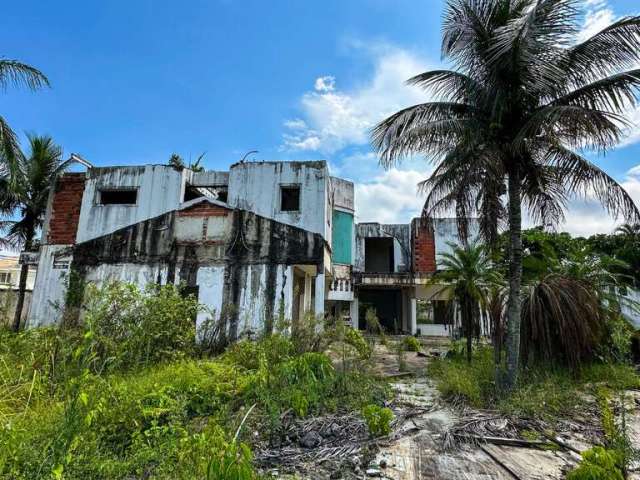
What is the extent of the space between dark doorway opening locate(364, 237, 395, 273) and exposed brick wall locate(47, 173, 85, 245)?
1605 centimetres

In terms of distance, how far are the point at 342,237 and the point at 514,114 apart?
1196cm

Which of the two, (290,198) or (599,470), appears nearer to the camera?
(599,470)

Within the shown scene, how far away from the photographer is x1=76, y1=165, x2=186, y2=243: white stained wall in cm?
1513

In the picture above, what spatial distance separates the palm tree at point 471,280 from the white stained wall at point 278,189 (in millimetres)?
4856

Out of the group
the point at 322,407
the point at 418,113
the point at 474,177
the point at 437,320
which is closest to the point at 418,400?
the point at 322,407

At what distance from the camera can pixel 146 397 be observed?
532cm

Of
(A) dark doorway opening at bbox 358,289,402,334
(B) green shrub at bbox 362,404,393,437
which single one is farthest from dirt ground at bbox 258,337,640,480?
(A) dark doorway opening at bbox 358,289,402,334

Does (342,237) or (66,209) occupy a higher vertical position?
(66,209)

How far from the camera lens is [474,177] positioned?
7812 millimetres

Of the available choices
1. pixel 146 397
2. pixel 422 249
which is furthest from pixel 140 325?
pixel 422 249

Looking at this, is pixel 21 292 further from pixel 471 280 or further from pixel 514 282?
pixel 514 282

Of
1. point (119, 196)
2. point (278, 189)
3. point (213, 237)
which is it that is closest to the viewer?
point (213, 237)

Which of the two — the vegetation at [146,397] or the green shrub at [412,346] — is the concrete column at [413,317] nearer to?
the green shrub at [412,346]

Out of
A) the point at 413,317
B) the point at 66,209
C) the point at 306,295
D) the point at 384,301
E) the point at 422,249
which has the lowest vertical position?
the point at 413,317
